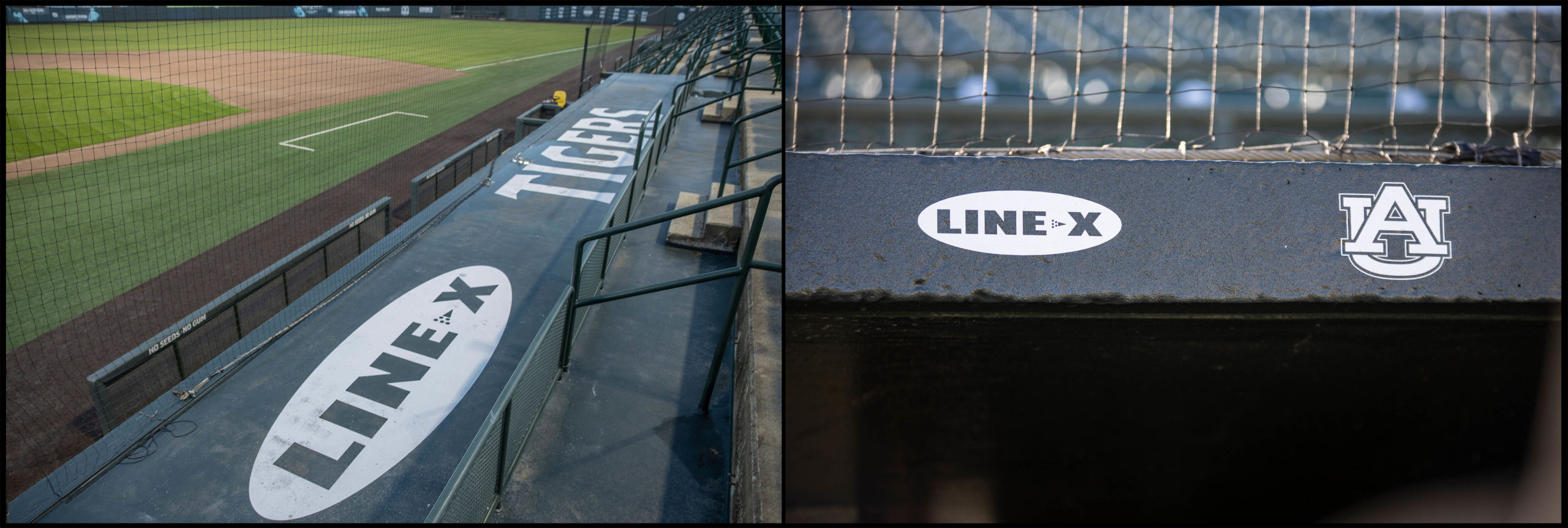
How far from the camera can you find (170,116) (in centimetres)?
1484

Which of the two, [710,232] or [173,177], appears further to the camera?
[173,177]

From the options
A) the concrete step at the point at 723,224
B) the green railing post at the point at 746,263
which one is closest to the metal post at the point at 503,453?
the green railing post at the point at 746,263

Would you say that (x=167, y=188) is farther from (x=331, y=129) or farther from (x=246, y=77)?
(x=246, y=77)

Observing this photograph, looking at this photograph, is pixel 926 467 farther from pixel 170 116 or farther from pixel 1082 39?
pixel 170 116

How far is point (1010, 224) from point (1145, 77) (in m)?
1.15

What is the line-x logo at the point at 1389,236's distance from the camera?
384cm

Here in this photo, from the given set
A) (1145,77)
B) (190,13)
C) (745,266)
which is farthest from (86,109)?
(1145,77)

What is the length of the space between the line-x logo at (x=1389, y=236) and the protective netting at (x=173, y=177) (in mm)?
6385

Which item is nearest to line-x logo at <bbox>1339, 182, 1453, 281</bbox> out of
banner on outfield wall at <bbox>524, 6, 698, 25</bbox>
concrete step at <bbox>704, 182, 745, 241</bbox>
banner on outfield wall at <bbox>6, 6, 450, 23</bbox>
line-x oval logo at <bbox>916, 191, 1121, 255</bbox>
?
line-x oval logo at <bbox>916, 191, 1121, 255</bbox>

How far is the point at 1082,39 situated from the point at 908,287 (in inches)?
64.5

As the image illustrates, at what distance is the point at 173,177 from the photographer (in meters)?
10.6

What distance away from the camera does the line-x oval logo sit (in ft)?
12.2

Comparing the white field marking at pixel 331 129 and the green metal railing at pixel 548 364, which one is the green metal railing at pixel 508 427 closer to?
the green metal railing at pixel 548 364

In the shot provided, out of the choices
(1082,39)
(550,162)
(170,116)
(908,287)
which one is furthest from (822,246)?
(170,116)
